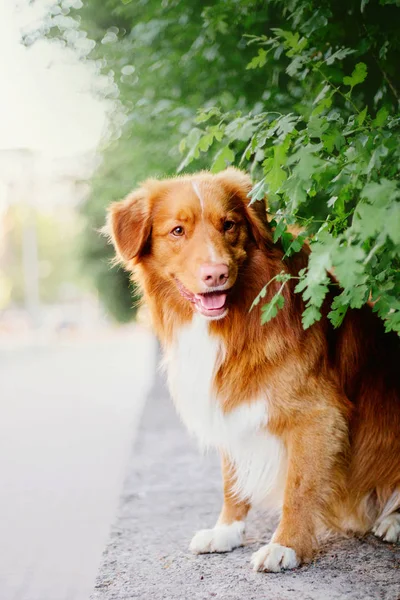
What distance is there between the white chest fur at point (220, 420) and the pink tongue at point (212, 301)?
0.72 ft

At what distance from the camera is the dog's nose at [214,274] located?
3332 mm

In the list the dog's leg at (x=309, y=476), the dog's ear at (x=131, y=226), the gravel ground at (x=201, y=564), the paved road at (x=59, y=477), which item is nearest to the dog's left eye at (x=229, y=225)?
the dog's ear at (x=131, y=226)

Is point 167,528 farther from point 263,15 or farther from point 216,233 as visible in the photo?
point 263,15

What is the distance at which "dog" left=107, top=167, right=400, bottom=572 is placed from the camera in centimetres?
348

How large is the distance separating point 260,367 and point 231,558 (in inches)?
39.7

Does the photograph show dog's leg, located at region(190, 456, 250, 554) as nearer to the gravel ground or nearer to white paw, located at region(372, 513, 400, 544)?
the gravel ground

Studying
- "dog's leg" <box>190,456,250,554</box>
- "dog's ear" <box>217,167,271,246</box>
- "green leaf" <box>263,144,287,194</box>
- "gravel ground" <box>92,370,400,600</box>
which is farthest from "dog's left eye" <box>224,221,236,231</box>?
"gravel ground" <box>92,370,400,600</box>

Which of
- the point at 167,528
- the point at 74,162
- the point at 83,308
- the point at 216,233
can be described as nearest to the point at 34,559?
the point at 167,528

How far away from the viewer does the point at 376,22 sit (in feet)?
13.5

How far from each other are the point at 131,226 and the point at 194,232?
411mm

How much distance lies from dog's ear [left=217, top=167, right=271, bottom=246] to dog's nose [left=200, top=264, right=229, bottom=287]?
38 centimetres

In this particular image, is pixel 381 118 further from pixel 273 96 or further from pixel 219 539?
pixel 273 96

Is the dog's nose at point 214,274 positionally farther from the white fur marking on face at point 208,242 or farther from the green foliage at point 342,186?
the green foliage at point 342,186

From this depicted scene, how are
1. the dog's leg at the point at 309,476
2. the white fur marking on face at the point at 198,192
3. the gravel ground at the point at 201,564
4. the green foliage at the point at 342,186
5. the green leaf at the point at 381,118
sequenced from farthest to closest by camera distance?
the white fur marking on face at the point at 198,192
the dog's leg at the point at 309,476
the gravel ground at the point at 201,564
the green leaf at the point at 381,118
the green foliage at the point at 342,186
